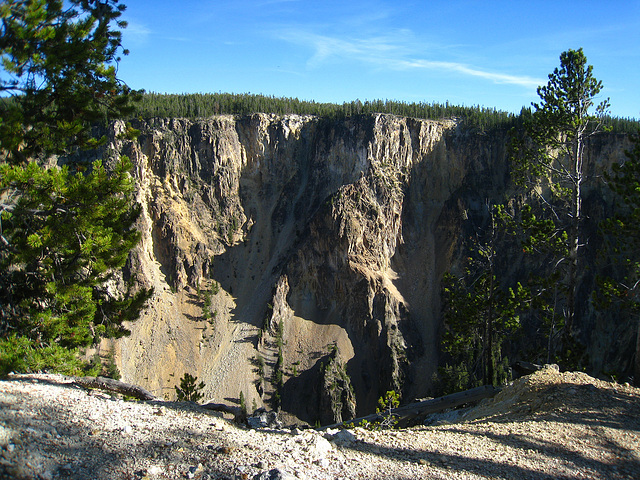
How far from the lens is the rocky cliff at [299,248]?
56469 millimetres

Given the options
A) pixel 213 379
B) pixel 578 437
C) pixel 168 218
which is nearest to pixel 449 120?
pixel 168 218

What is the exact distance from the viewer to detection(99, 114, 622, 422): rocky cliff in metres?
56.5

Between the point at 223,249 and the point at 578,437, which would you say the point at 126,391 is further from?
the point at 223,249

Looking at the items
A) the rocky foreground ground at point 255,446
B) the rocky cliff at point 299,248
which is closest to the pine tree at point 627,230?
the rocky foreground ground at point 255,446

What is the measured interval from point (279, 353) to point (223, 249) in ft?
61.2

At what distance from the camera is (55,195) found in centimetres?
993

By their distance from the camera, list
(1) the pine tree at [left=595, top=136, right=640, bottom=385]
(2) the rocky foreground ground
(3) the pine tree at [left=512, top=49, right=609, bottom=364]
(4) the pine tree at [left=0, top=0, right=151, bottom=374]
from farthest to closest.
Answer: (3) the pine tree at [left=512, top=49, right=609, bottom=364], (1) the pine tree at [left=595, top=136, right=640, bottom=385], (4) the pine tree at [left=0, top=0, right=151, bottom=374], (2) the rocky foreground ground

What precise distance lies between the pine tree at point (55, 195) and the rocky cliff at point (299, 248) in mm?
43940

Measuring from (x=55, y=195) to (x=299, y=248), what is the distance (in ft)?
185

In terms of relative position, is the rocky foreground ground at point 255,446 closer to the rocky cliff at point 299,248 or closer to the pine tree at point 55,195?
the pine tree at point 55,195

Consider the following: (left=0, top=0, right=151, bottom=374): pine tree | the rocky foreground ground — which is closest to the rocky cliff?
(left=0, top=0, right=151, bottom=374): pine tree

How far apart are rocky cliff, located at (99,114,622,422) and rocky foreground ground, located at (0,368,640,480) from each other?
4513 centimetres

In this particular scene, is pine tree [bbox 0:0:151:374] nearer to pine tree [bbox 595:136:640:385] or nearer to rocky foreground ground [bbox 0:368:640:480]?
rocky foreground ground [bbox 0:368:640:480]

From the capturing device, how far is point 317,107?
79438 millimetres
